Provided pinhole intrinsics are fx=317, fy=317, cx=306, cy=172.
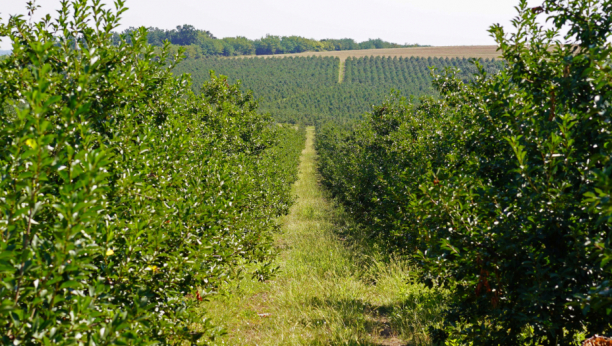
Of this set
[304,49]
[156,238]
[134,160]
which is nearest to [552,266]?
[156,238]

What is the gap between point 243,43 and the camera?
5782 inches

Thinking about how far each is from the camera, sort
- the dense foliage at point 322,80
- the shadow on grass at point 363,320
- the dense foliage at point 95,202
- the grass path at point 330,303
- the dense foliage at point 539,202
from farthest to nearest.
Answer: the dense foliage at point 322,80 → the grass path at point 330,303 → the shadow on grass at point 363,320 → the dense foliage at point 539,202 → the dense foliage at point 95,202

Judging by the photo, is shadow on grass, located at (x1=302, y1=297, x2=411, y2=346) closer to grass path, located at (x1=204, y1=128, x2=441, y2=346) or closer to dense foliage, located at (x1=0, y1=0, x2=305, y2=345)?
grass path, located at (x1=204, y1=128, x2=441, y2=346)

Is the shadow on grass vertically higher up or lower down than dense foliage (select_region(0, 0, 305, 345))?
lower down

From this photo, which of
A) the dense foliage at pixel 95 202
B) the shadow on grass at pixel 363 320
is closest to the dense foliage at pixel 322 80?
the shadow on grass at pixel 363 320

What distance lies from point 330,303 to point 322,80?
95.7 m

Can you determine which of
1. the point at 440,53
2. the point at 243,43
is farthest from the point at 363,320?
the point at 243,43

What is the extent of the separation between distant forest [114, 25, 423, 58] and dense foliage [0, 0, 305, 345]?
5101 inches

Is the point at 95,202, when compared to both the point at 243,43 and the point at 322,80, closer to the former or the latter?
the point at 322,80

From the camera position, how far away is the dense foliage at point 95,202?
172 centimetres

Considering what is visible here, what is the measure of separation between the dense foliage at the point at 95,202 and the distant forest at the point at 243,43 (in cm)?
12957

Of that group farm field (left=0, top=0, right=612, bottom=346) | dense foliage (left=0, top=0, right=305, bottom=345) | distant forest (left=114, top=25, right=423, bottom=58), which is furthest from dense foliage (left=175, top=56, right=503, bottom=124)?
dense foliage (left=0, top=0, right=305, bottom=345)

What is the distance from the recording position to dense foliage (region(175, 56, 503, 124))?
73.9m

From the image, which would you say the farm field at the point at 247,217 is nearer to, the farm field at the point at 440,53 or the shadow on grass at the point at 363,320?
the shadow on grass at the point at 363,320
